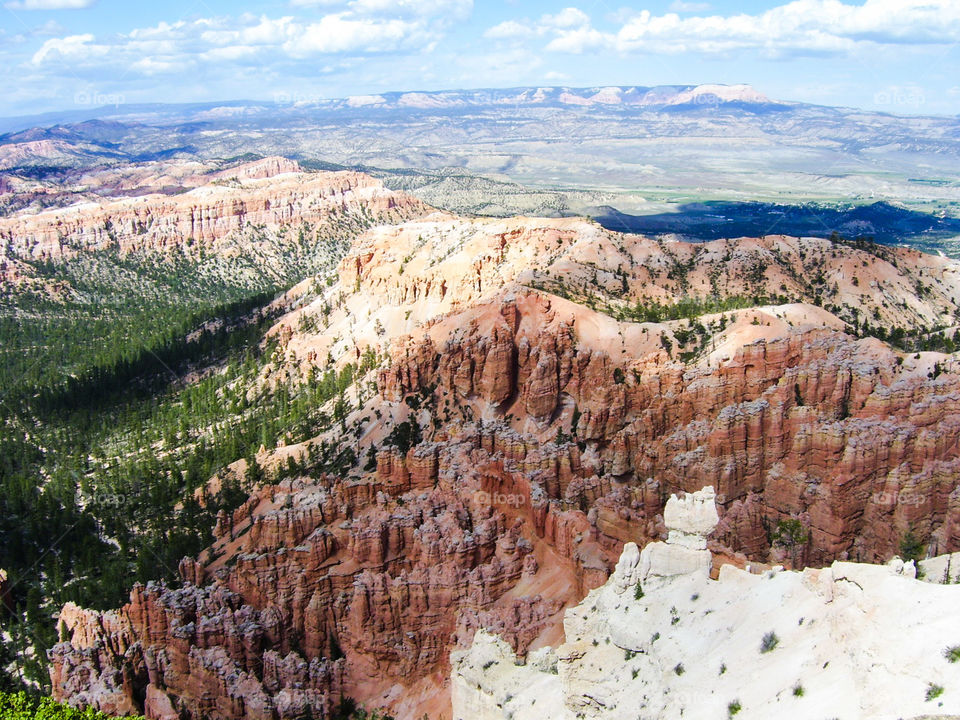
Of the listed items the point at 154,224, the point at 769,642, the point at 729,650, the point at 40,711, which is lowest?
the point at 40,711

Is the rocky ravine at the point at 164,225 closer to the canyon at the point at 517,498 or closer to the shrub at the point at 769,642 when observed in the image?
the canyon at the point at 517,498

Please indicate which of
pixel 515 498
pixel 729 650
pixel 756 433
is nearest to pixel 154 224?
pixel 515 498

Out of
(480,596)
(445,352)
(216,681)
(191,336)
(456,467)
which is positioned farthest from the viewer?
(191,336)

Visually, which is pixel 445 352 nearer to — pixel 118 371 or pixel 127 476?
pixel 127 476

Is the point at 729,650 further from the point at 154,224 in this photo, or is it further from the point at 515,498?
the point at 154,224

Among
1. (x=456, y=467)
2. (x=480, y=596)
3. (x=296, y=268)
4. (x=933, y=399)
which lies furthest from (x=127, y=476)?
(x=296, y=268)

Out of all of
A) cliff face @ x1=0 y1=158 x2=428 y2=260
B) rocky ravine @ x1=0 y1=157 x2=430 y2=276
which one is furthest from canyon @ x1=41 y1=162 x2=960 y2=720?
cliff face @ x1=0 y1=158 x2=428 y2=260
